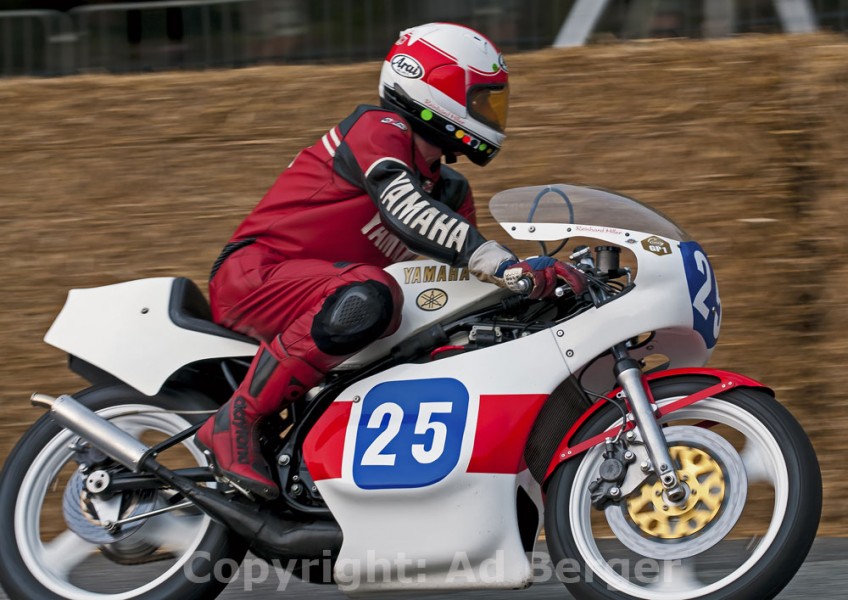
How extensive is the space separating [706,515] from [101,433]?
68.3 inches

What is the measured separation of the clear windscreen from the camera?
3.97 metres

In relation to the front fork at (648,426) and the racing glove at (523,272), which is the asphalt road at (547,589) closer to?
the front fork at (648,426)

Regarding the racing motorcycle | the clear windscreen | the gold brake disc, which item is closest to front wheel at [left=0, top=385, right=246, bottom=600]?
the racing motorcycle

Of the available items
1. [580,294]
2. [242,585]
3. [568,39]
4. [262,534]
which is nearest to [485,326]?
[580,294]

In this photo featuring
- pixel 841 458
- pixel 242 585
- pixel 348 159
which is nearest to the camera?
pixel 348 159

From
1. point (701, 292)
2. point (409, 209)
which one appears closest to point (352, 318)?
point (409, 209)

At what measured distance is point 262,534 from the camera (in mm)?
4027

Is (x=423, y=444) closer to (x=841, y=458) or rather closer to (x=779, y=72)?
(x=841, y=458)

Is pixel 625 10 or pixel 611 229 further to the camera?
→ pixel 625 10

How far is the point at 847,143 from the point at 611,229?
6.96ft

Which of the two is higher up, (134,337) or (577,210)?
(577,210)

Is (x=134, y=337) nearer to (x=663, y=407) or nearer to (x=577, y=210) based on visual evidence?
(x=577, y=210)

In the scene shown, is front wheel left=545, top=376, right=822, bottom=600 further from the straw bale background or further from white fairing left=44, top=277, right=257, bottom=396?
the straw bale background

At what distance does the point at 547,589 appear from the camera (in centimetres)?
457
